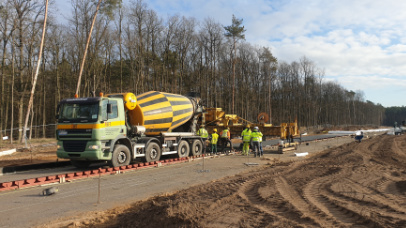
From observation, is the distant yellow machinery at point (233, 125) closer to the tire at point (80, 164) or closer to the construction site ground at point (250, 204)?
the tire at point (80, 164)

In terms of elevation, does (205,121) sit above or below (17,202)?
above

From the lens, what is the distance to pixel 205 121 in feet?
63.9

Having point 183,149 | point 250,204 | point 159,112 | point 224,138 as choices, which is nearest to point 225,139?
point 224,138

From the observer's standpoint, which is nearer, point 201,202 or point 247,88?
point 201,202

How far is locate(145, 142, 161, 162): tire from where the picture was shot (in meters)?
13.0

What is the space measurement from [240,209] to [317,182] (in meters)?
3.54

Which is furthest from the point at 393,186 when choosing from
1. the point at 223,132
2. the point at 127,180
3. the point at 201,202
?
the point at 223,132

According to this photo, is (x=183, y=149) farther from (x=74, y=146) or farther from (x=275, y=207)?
(x=275, y=207)

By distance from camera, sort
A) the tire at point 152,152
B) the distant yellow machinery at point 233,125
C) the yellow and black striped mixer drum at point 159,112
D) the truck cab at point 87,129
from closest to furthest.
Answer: the truck cab at point 87,129 < the yellow and black striped mixer drum at point 159,112 < the tire at point 152,152 < the distant yellow machinery at point 233,125

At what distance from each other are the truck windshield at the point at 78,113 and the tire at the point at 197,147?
674cm

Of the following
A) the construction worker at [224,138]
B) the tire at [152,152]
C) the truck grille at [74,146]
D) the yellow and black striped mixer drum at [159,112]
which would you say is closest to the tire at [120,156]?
the tire at [152,152]

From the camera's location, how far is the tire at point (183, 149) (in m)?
15.4

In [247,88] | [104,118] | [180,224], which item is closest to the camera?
[180,224]

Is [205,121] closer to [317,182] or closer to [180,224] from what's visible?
[317,182]
